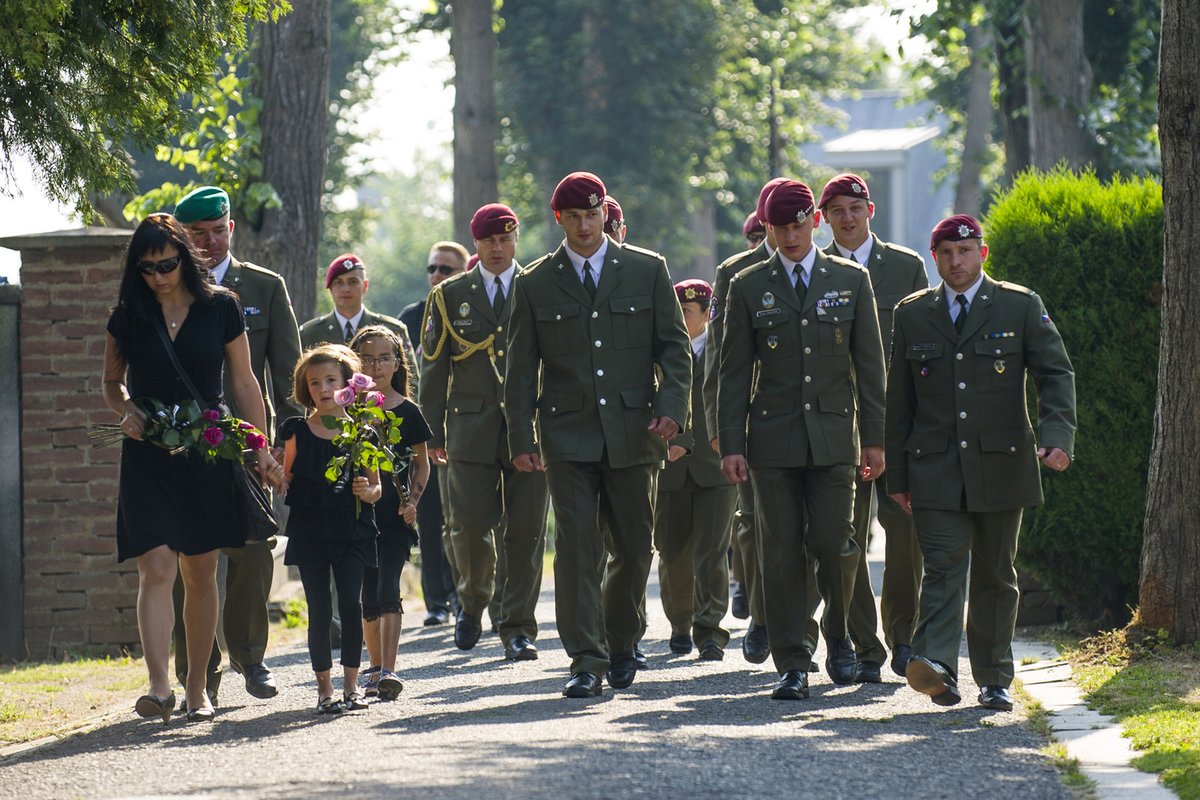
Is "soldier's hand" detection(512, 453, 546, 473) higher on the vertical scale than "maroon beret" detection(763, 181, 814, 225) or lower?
Answer: lower

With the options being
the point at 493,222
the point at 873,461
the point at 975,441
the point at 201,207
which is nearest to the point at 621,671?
the point at 873,461

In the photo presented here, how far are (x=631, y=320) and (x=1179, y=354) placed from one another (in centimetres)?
296

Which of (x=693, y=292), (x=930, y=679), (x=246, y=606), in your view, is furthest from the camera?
(x=693, y=292)

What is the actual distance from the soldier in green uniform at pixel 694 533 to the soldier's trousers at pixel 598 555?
65.2 inches

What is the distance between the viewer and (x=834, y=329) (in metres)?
8.99

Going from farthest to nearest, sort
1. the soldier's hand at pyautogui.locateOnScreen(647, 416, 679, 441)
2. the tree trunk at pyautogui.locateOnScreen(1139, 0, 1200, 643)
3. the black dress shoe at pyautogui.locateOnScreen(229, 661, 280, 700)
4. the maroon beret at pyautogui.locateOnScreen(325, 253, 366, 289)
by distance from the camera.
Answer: the maroon beret at pyautogui.locateOnScreen(325, 253, 366, 289)
the tree trunk at pyautogui.locateOnScreen(1139, 0, 1200, 643)
the black dress shoe at pyautogui.locateOnScreen(229, 661, 280, 700)
the soldier's hand at pyautogui.locateOnScreen(647, 416, 679, 441)

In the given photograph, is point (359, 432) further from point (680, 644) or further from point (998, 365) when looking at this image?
point (680, 644)

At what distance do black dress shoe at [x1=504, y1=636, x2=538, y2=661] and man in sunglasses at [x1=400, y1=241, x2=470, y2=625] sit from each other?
251cm

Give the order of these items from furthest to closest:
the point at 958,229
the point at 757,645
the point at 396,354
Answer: the point at 757,645, the point at 396,354, the point at 958,229

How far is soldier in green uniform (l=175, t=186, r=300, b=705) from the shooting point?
9.21 metres

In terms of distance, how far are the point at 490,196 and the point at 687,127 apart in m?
13.1

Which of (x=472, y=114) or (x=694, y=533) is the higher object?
(x=472, y=114)

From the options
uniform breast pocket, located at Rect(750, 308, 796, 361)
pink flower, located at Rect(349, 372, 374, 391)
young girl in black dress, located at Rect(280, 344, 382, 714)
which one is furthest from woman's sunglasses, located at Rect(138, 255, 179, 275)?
uniform breast pocket, located at Rect(750, 308, 796, 361)

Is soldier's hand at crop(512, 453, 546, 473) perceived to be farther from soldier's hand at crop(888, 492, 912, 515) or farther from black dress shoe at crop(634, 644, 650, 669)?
soldier's hand at crop(888, 492, 912, 515)
